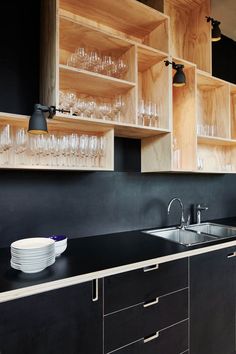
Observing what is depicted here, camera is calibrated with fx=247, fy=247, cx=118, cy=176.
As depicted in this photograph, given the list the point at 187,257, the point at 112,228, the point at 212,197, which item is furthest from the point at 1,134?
the point at 212,197

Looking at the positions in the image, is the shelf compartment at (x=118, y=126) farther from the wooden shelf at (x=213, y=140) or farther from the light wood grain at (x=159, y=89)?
the wooden shelf at (x=213, y=140)

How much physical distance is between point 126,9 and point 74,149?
3.51 ft

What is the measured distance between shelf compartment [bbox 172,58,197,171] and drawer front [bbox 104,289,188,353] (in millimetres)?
1011

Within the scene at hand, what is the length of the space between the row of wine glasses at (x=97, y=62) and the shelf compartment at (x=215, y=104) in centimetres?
82

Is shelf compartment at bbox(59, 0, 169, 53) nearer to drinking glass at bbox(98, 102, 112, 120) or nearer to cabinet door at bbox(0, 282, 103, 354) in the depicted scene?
drinking glass at bbox(98, 102, 112, 120)

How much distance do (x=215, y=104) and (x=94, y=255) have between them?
1909 mm

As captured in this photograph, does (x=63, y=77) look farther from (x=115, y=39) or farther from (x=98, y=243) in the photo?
(x=98, y=243)

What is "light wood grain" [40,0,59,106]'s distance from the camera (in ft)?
4.77

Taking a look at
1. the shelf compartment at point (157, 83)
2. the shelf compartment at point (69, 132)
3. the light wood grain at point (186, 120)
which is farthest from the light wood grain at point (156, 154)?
the shelf compartment at point (69, 132)

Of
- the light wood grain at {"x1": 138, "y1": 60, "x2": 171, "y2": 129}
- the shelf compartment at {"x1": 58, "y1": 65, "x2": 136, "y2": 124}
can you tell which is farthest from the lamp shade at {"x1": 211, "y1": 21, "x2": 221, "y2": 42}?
the shelf compartment at {"x1": 58, "y1": 65, "x2": 136, "y2": 124}

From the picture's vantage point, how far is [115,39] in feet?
5.53

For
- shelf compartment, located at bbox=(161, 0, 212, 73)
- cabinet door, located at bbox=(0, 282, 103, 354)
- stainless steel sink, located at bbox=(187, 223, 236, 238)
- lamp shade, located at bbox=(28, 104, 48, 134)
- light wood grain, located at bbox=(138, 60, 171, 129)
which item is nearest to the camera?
cabinet door, located at bbox=(0, 282, 103, 354)

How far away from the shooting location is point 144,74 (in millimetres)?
2088

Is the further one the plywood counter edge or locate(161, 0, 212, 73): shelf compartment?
locate(161, 0, 212, 73): shelf compartment
